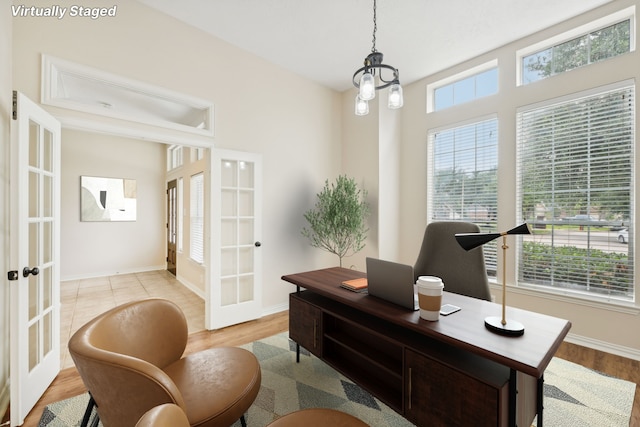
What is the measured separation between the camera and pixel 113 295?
439 cm

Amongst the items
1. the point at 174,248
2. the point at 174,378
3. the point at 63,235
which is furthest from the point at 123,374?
the point at 63,235

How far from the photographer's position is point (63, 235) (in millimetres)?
5324

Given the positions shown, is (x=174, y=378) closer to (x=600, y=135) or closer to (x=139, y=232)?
(x=600, y=135)

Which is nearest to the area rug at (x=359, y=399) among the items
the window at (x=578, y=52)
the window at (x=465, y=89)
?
the window at (x=578, y=52)

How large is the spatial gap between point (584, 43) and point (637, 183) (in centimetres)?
150

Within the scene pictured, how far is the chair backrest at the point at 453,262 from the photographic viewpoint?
213 cm

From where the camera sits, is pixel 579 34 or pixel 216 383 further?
pixel 579 34

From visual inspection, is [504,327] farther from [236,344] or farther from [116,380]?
Result: [236,344]

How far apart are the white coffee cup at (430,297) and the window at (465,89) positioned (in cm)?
311

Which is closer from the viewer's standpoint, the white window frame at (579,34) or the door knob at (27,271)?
the door knob at (27,271)

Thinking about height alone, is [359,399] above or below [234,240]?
below

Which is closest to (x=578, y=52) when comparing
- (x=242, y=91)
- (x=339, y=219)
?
(x=339, y=219)

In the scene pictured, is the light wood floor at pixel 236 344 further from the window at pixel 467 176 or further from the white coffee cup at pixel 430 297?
the white coffee cup at pixel 430 297

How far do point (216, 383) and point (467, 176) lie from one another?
3.55 meters
